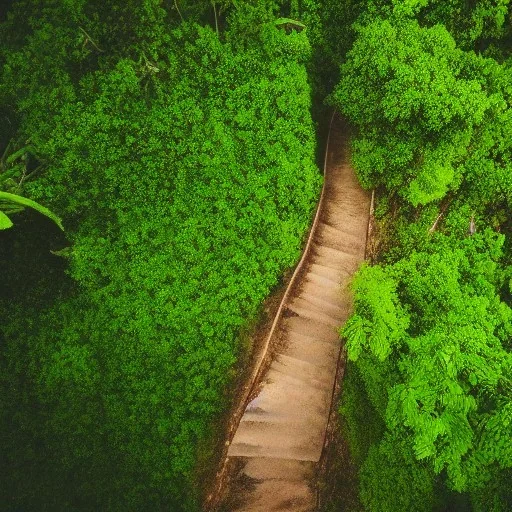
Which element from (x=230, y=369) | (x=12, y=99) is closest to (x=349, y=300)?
(x=230, y=369)

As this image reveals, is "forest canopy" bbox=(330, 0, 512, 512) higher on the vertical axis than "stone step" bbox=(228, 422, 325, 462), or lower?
higher

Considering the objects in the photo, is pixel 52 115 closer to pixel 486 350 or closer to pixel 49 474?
pixel 49 474

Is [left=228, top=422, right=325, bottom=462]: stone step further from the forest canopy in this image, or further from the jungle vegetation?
the forest canopy

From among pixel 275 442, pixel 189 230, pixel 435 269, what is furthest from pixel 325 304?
pixel 189 230

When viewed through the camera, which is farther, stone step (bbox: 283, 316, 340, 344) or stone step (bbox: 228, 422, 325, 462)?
stone step (bbox: 283, 316, 340, 344)

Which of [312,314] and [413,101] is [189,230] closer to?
[312,314]

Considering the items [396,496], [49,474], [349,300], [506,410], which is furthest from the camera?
[349,300]

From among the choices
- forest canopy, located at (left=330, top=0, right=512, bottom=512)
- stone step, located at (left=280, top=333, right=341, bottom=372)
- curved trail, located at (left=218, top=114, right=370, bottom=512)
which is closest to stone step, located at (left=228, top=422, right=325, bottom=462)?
curved trail, located at (left=218, top=114, right=370, bottom=512)
